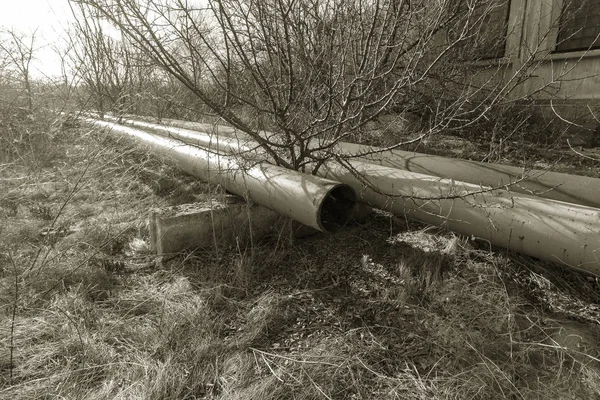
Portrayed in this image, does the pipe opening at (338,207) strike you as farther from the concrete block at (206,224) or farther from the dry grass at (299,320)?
the concrete block at (206,224)

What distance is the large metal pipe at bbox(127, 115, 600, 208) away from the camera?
8.03ft

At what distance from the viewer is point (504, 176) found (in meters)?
2.72

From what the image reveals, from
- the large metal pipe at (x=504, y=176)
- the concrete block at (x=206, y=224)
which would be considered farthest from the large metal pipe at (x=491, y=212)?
the concrete block at (x=206, y=224)

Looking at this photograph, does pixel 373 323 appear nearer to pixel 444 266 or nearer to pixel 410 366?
pixel 410 366

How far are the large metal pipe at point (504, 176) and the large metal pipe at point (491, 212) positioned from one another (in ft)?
0.38

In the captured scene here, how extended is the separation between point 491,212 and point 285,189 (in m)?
1.16

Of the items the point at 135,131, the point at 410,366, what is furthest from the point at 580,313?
the point at 135,131

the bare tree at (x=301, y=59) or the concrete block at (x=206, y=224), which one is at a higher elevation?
the bare tree at (x=301, y=59)

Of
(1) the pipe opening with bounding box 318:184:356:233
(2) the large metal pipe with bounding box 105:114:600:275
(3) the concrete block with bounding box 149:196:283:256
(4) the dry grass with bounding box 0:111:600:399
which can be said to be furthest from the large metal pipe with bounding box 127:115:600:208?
(3) the concrete block with bounding box 149:196:283:256

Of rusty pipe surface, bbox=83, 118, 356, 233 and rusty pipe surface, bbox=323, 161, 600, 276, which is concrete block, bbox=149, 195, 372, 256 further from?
rusty pipe surface, bbox=323, 161, 600, 276

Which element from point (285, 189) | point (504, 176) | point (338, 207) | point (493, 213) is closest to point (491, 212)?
point (493, 213)

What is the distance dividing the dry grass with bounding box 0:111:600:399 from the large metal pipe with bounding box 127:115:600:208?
0.43 m

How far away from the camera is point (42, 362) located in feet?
6.07

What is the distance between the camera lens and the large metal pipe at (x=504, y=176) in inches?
96.3
